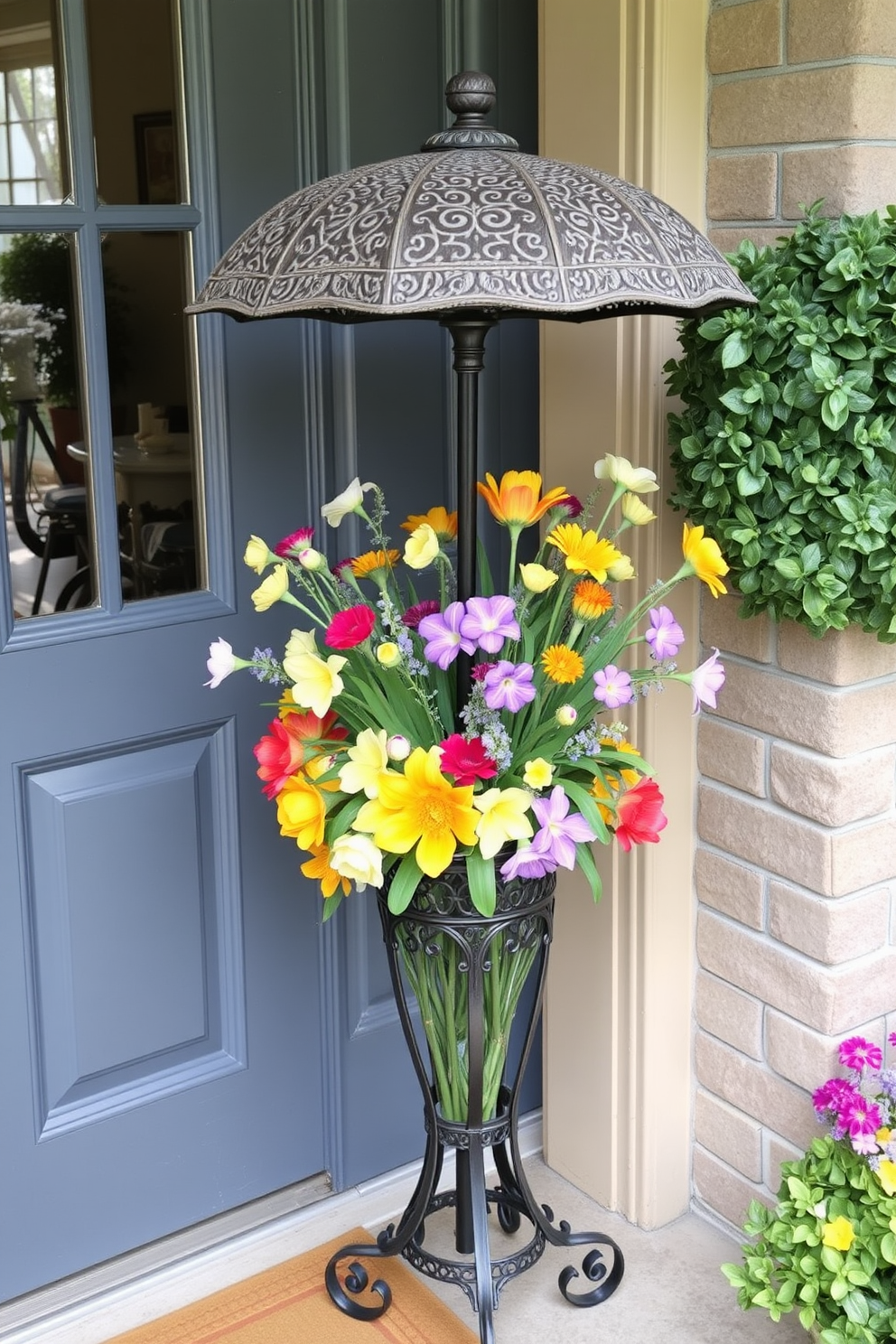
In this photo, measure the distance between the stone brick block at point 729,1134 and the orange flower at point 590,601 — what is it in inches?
36.1

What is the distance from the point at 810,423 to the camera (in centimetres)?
154

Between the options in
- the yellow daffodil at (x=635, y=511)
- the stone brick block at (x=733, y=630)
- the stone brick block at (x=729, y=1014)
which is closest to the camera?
the yellow daffodil at (x=635, y=511)

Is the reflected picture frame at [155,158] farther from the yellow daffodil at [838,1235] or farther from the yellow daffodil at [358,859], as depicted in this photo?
the yellow daffodil at [838,1235]

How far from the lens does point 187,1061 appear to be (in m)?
2.00

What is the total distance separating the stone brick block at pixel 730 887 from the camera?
193 centimetres

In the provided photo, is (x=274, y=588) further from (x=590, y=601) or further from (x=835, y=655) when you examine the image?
(x=835, y=655)

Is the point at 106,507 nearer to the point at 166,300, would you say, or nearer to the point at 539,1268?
the point at 166,300

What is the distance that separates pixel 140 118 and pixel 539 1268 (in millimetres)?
1723

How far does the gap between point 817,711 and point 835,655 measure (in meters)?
0.09

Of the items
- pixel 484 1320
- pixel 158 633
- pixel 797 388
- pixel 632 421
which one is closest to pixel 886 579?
pixel 797 388

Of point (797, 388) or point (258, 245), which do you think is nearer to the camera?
point (258, 245)

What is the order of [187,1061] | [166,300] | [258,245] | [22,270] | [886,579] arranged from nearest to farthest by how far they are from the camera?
[258,245] → [886,579] → [22,270] → [166,300] → [187,1061]

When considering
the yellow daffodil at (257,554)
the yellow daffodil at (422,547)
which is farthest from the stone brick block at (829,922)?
the yellow daffodil at (257,554)

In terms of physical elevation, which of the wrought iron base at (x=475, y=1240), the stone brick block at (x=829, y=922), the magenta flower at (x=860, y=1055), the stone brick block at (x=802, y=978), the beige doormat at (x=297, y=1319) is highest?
the stone brick block at (x=829, y=922)
